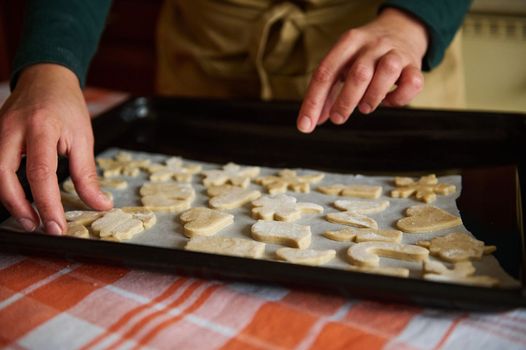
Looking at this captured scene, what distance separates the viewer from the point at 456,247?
741 mm

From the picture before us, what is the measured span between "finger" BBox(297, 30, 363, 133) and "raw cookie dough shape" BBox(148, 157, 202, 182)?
262 mm

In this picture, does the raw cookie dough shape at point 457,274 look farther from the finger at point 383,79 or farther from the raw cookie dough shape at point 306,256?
the finger at point 383,79

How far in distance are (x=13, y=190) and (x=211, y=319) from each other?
0.33 m

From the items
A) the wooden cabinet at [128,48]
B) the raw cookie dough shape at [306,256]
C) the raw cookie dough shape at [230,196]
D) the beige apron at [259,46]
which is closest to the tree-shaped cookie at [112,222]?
the raw cookie dough shape at [230,196]

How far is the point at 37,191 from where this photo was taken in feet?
2.55

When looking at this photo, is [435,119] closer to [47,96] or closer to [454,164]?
[454,164]

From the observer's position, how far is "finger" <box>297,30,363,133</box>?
860 millimetres

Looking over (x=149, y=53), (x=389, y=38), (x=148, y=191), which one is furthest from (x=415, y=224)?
(x=149, y=53)

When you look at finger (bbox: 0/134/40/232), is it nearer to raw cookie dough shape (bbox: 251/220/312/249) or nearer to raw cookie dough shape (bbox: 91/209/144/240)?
raw cookie dough shape (bbox: 91/209/144/240)

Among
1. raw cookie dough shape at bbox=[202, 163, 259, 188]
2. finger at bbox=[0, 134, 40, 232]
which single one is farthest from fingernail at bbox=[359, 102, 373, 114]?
finger at bbox=[0, 134, 40, 232]

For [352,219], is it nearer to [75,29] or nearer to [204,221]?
[204,221]

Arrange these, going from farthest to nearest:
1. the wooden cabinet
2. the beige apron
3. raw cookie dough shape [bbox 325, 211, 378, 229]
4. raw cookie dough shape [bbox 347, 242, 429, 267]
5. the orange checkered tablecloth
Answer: the wooden cabinet → the beige apron → raw cookie dough shape [bbox 325, 211, 378, 229] → raw cookie dough shape [bbox 347, 242, 429, 267] → the orange checkered tablecloth

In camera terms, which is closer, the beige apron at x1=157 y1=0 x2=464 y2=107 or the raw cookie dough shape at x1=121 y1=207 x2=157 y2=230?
the raw cookie dough shape at x1=121 y1=207 x2=157 y2=230

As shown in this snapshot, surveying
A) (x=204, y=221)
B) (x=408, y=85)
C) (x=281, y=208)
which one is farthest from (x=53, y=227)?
(x=408, y=85)
